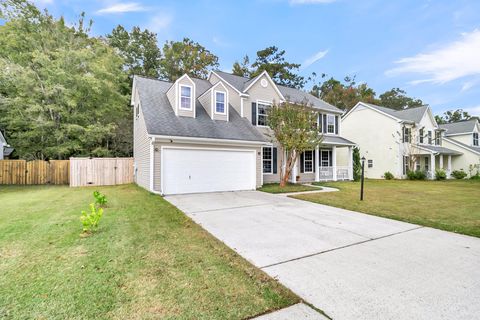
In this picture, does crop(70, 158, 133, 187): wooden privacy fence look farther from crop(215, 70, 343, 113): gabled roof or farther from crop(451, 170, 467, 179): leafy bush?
crop(451, 170, 467, 179): leafy bush

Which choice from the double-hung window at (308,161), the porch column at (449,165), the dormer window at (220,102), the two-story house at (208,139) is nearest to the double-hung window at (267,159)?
the two-story house at (208,139)

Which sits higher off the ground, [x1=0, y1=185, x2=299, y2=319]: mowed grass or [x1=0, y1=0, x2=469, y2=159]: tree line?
[x1=0, y1=0, x2=469, y2=159]: tree line

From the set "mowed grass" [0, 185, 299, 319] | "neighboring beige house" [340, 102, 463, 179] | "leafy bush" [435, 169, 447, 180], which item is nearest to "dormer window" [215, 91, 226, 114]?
"mowed grass" [0, 185, 299, 319]

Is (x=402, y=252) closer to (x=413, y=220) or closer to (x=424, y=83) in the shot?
(x=413, y=220)

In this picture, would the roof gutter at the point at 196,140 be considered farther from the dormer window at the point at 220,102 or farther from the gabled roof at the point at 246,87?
the gabled roof at the point at 246,87

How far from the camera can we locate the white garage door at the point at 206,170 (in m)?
10.3

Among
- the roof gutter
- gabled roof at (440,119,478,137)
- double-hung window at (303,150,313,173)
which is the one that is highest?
gabled roof at (440,119,478,137)

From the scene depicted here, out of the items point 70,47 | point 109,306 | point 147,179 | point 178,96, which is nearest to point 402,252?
point 109,306

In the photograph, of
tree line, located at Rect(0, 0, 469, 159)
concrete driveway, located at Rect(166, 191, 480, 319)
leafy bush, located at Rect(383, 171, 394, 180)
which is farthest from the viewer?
leafy bush, located at Rect(383, 171, 394, 180)

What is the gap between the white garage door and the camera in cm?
1033

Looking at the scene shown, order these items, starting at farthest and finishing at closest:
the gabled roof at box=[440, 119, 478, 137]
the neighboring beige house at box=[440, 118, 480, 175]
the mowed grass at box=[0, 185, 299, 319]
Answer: the gabled roof at box=[440, 119, 478, 137], the neighboring beige house at box=[440, 118, 480, 175], the mowed grass at box=[0, 185, 299, 319]

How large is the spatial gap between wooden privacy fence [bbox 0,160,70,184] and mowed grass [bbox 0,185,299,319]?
450 inches

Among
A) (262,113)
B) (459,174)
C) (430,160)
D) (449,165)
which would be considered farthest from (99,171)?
(449,165)

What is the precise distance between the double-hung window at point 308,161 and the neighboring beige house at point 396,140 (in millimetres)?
5494
